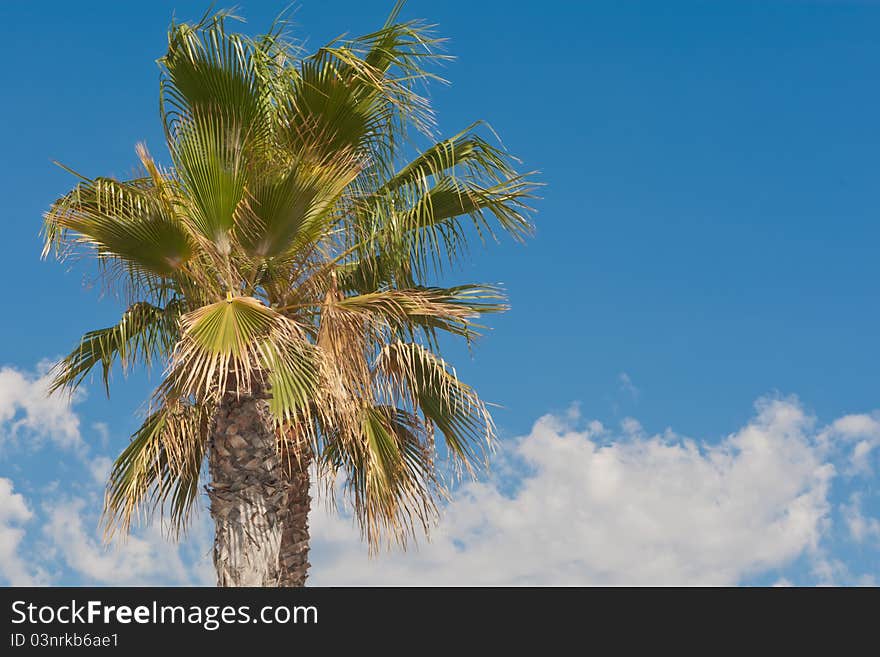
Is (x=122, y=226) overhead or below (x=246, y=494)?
overhead

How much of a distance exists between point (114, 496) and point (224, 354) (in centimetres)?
257

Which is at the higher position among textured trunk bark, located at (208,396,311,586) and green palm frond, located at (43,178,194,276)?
green palm frond, located at (43,178,194,276)

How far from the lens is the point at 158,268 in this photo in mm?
10469

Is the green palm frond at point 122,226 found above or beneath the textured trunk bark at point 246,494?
above

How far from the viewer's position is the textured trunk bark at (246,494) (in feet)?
32.4

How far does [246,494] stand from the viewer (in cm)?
1003

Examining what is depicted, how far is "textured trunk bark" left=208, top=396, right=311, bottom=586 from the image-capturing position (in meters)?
9.88

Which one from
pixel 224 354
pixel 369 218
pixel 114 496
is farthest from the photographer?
pixel 369 218

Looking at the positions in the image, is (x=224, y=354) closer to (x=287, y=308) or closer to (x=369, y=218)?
(x=287, y=308)

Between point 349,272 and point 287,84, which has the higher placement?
point 287,84

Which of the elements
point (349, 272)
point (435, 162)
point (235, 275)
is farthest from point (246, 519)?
point (435, 162)
